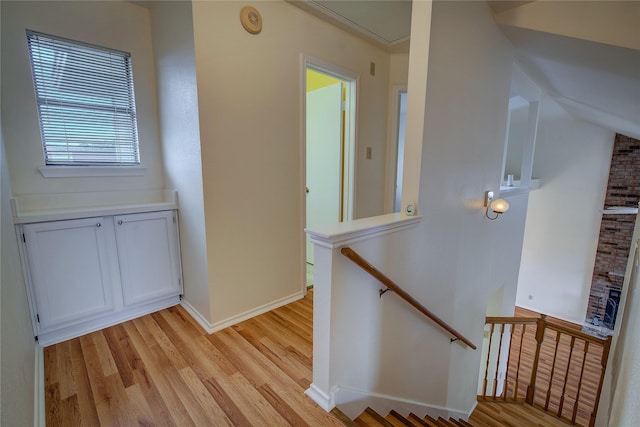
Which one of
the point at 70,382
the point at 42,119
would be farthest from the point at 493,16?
the point at 70,382

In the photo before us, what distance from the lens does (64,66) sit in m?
2.08

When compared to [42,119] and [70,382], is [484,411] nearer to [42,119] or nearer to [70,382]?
[70,382]

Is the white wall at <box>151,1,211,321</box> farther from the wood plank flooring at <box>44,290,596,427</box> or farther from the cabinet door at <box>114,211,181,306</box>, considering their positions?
the wood plank flooring at <box>44,290,596,427</box>

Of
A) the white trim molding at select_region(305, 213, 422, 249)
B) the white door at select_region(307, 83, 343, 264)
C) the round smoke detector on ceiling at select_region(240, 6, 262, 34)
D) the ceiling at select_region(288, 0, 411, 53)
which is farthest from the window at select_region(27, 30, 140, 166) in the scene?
the white trim molding at select_region(305, 213, 422, 249)

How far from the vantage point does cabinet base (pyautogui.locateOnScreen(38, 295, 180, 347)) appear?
6.62 ft

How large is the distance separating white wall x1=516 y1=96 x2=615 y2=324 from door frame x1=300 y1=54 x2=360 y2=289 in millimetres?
4699

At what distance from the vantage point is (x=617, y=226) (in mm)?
5297

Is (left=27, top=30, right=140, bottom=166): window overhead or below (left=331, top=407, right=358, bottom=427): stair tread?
overhead

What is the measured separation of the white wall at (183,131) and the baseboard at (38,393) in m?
0.95

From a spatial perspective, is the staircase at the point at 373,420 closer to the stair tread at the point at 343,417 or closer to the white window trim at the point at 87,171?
the stair tread at the point at 343,417

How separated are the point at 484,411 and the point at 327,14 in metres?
4.61

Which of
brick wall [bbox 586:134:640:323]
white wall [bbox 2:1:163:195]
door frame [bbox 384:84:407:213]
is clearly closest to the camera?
white wall [bbox 2:1:163:195]

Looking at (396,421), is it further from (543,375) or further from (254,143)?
(543,375)

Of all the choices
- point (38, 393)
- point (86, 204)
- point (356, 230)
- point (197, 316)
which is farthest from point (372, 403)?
point (86, 204)
